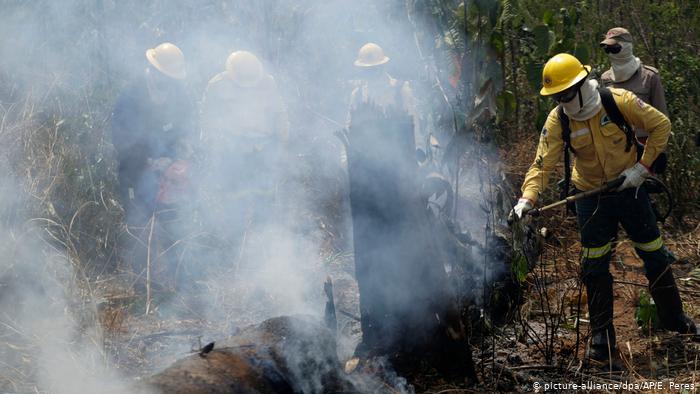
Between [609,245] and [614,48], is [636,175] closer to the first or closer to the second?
[609,245]

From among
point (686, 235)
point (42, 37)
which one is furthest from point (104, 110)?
point (686, 235)

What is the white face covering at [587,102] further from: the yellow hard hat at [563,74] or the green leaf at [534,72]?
the green leaf at [534,72]

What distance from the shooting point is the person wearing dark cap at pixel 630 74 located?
4984mm

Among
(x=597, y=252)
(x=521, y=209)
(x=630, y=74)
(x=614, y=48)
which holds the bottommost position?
(x=597, y=252)

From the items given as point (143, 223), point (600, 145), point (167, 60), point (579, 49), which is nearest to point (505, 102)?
point (579, 49)

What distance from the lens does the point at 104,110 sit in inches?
258

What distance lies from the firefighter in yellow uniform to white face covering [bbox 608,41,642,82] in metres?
1.20

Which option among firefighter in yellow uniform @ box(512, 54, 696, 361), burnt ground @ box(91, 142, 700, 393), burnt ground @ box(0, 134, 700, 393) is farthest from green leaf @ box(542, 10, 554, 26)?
firefighter in yellow uniform @ box(512, 54, 696, 361)

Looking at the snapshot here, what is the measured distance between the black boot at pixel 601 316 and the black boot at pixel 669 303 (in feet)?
0.99

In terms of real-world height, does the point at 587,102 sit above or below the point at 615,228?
above

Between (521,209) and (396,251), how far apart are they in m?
0.92

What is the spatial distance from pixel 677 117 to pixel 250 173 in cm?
418

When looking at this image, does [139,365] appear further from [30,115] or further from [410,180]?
[30,115]

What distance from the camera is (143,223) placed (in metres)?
6.07
